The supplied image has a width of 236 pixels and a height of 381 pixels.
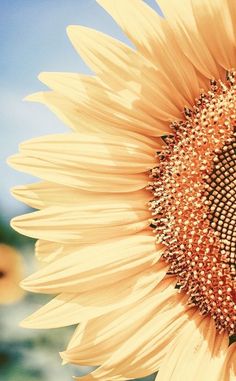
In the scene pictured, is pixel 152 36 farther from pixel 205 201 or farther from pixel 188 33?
pixel 205 201

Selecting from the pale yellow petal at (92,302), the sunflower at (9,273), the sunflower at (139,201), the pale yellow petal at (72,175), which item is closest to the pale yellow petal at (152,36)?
the sunflower at (139,201)

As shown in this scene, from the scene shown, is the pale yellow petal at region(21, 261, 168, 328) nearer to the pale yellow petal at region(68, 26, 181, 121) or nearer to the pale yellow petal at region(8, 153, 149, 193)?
the pale yellow petal at region(8, 153, 149, 193)

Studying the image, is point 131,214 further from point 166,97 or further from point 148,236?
point 166,97

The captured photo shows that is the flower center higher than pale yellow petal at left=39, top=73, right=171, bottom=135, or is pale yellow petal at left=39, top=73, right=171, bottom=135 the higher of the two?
pale yellow petal at left=39, top=73, right=171, bottom=135

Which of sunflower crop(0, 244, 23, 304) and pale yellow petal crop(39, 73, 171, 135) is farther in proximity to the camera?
sunflower crop(0, 244, 23, 304)

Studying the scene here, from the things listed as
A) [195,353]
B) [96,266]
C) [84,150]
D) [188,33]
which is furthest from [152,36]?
[195,353]

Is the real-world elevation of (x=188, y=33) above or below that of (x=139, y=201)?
above

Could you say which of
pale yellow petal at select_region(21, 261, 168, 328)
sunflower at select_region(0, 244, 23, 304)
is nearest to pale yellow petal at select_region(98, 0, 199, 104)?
pale yellow petal at select_region(21, 261, 168, 328)
